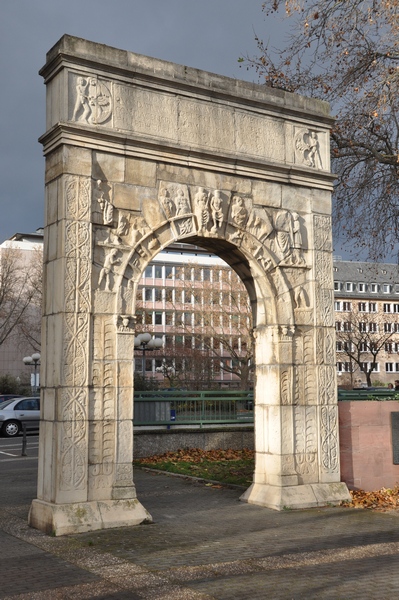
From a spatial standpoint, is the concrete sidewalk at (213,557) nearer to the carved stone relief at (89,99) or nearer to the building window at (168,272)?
the carved stone relief at (89,99)

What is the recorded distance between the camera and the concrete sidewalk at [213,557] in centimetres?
672

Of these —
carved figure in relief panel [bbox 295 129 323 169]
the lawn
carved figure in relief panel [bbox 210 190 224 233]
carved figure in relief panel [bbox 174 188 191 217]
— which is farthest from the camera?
carved figure in relief panel [bbox 295 129 323 169]

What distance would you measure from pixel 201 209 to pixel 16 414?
21.3 meters

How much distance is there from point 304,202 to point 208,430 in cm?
865

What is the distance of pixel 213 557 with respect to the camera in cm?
797

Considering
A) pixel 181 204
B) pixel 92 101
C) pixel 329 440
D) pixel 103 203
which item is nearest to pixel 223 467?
pixel 329 440

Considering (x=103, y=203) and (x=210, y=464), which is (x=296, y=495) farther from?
(x=210, y=464)

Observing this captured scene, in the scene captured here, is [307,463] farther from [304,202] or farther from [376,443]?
[304,202]

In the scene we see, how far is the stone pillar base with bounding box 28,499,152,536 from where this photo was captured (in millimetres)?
9266

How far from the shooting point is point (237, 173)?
457 inches

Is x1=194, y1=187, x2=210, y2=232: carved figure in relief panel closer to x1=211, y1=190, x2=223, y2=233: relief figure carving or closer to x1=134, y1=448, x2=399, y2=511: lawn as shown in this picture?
x1=211, y1=190, x2=223, y2=233: relief figure carving

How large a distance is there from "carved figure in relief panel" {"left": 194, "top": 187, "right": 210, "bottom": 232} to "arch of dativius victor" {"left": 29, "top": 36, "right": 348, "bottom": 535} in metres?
0.02

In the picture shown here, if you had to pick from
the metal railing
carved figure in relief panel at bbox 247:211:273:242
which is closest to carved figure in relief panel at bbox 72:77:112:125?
carved figure in relief panel at bbox 247:211:273:242

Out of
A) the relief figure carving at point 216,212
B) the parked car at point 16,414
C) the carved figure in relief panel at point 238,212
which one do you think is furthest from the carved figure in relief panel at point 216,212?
the parked car at point 16,414
